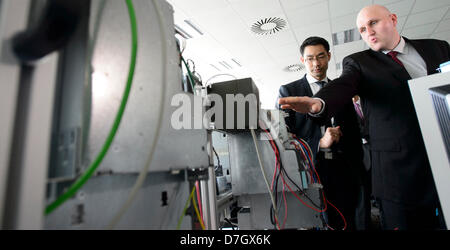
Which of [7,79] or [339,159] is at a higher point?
Result: [7,79]

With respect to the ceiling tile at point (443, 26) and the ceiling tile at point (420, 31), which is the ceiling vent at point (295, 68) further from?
the ceiling tile at point (443, 26)

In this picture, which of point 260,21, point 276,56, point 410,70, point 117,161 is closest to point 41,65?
point 117,161

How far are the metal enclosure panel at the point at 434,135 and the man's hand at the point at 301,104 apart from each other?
0.98ft

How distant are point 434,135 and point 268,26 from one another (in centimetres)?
265

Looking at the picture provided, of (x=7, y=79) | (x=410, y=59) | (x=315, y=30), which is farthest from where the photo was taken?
(x=315, y=30)

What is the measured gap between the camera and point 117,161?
1.28 ft

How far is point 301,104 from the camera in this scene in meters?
0.76

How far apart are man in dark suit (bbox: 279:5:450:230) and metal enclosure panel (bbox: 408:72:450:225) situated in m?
0.20

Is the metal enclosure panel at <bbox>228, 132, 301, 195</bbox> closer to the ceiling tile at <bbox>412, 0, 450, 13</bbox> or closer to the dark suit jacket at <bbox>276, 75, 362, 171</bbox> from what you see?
the dark suit jacket at <bbox>276, 75, 362, 171</bbox>

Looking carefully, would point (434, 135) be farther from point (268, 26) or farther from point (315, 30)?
point (315, 30)

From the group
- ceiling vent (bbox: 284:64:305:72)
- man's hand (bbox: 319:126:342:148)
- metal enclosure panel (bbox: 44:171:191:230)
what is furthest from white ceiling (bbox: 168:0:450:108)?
metal enclosure panel (bbox: 44:171:191:230)

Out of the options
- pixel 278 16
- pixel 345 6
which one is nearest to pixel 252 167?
pixel 278 16
